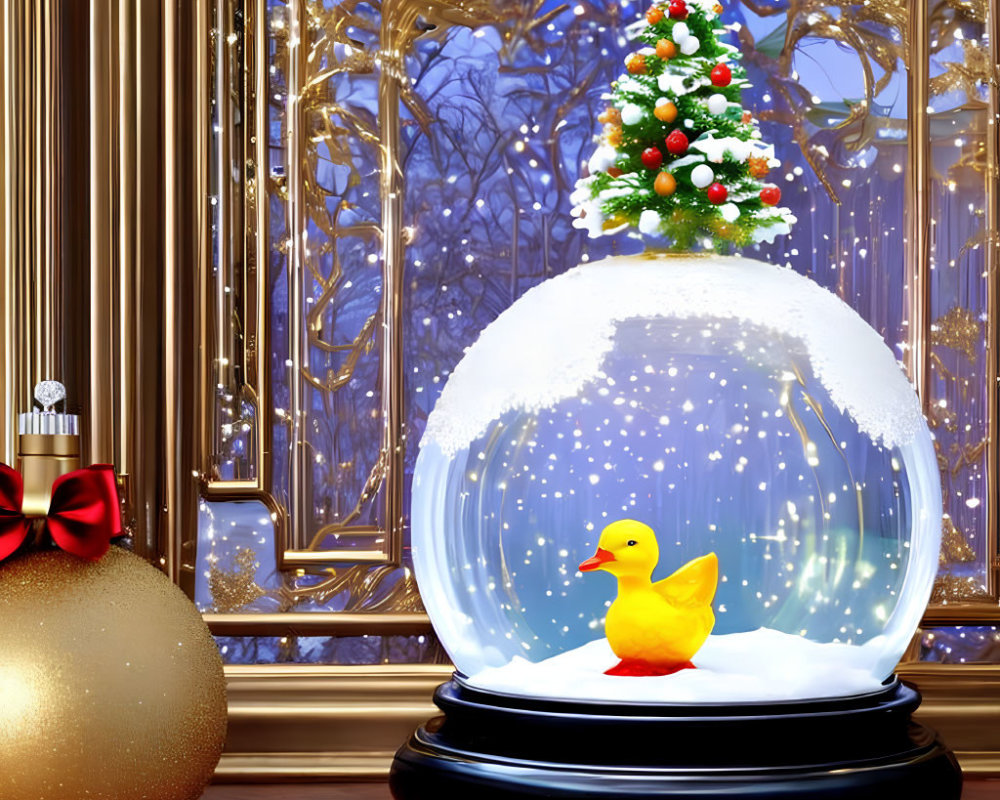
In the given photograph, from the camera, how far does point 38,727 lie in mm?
990

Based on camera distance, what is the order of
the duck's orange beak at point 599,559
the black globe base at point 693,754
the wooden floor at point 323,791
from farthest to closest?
1. the wooden floor at point 323,791
2. the duck's orange beak at point 599,559
3. the black globe base at point 693,754

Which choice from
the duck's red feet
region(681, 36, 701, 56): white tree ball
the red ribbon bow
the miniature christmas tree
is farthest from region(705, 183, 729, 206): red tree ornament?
the red ribbon bow

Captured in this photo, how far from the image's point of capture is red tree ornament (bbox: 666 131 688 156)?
3.47 ft

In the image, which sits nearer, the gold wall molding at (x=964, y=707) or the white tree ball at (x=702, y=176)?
the white tree ball at (x=702, y=176)

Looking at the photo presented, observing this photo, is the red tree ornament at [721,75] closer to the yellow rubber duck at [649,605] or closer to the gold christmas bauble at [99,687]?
the yellow rubber duck at [649,605]

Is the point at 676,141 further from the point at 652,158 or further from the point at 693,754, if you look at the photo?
the point at 693,754

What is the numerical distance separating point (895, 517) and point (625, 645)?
0.26 meters

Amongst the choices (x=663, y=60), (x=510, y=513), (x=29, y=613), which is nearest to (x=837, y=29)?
(x=663, y=60)

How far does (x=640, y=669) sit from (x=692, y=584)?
8 centimetres

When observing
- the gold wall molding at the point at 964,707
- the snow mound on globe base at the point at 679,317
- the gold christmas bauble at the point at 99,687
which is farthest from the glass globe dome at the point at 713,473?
the gold wall molding at the point at 964,707

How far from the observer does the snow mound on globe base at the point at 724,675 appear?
96 cm

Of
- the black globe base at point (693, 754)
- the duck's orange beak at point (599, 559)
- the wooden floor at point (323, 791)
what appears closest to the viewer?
the black globe base at point (693, 754)

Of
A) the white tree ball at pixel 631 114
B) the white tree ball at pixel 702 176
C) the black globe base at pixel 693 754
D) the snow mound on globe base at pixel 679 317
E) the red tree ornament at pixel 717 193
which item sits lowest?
the black globe base at pixel 693 754

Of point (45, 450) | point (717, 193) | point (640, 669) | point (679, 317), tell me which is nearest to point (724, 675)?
point (640, 669)
